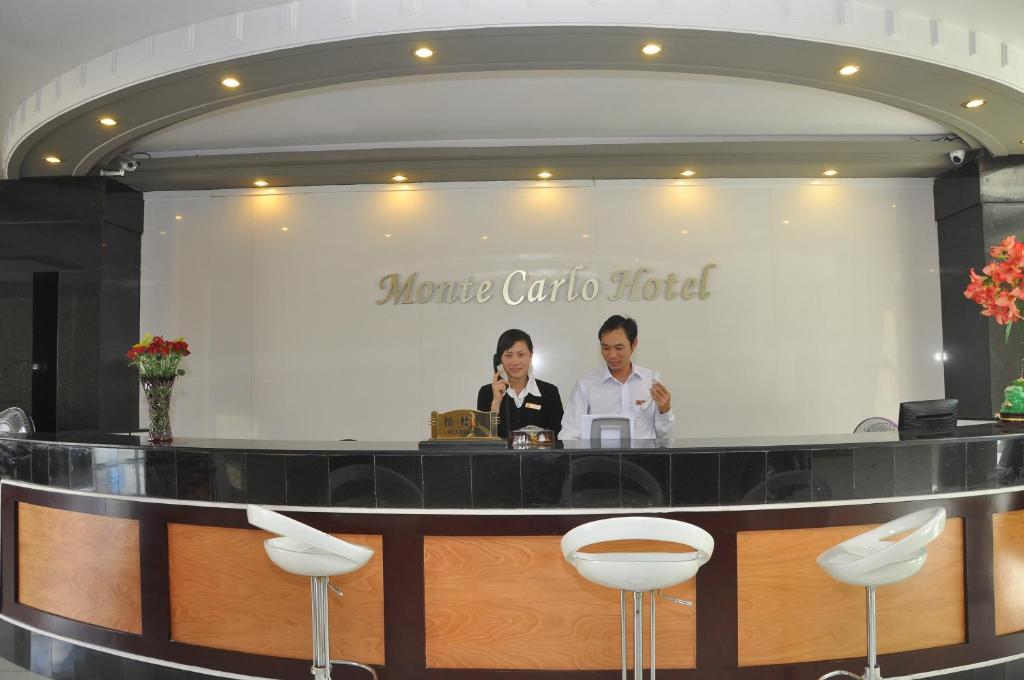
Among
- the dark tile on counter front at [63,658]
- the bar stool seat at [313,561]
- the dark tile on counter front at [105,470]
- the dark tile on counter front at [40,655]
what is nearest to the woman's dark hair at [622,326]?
the bar stool seat at [313,561]

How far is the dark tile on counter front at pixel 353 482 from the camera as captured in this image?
307 centimetres

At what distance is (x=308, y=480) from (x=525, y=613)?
3.59 feet

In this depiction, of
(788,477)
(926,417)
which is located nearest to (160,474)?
(788,477)

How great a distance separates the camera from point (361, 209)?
6148mm

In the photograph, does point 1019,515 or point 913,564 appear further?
point 1019,515

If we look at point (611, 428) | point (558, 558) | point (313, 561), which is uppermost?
point (611, 428)

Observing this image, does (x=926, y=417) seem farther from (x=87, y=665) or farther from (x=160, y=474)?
(x=87, y=665)

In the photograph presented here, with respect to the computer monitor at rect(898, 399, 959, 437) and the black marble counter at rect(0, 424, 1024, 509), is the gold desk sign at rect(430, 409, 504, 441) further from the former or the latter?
the computer monitor at rect(898, 399, 959, 437)

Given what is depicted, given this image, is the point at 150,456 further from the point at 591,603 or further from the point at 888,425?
the point at 888,425

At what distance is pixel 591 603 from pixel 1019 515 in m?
2.08

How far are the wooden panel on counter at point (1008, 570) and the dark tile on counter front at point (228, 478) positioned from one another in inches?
135

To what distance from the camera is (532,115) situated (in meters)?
5.23

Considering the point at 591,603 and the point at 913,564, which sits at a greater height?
the point at 913,564

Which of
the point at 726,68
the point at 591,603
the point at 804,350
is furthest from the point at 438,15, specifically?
the point at 804,350
